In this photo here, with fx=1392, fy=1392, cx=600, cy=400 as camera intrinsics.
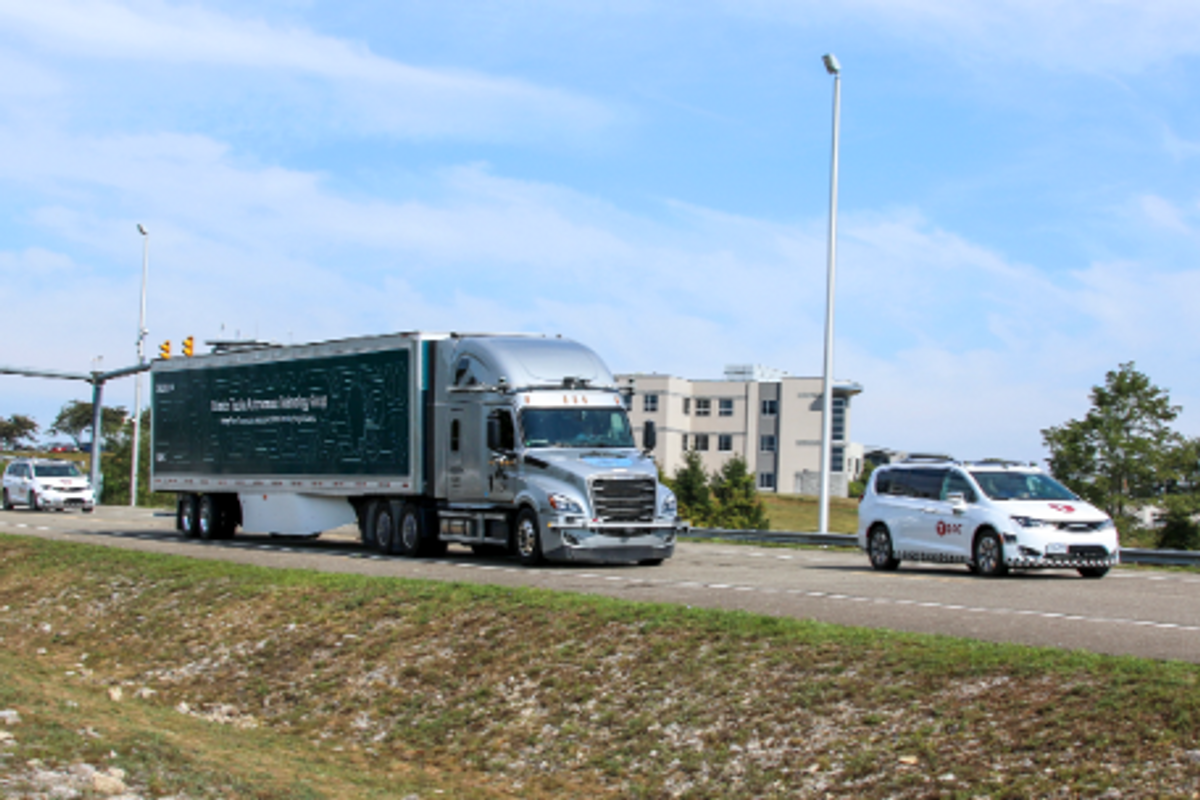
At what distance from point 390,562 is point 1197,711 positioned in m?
16.6

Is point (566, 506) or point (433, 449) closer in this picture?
point (566, 506)

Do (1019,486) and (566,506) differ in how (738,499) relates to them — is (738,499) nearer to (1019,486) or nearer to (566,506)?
(1019,486)

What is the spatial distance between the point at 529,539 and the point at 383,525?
5112mm

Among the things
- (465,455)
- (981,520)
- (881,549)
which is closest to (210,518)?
(465,455)

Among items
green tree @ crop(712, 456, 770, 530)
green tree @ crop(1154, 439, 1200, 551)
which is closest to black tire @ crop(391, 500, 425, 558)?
green tree @ crop(1154, 439, 1200, 551)

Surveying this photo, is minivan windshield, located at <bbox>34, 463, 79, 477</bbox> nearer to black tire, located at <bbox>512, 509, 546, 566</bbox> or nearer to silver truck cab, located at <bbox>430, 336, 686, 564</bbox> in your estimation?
silver truck cab, located at <bbox>430, 336, 686, 564</bbox>

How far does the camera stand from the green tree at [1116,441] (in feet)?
210

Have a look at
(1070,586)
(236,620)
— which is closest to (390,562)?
(236,620)

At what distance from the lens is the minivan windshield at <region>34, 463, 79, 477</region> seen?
46.7 meters

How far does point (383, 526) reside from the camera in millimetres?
26562

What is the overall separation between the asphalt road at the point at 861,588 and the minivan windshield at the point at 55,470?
1734cm

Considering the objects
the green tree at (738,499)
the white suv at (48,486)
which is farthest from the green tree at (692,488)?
the white suv at (48,486)

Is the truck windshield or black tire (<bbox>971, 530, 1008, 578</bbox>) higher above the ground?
the truck windshield

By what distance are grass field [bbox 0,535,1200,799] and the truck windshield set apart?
6.57 meters
